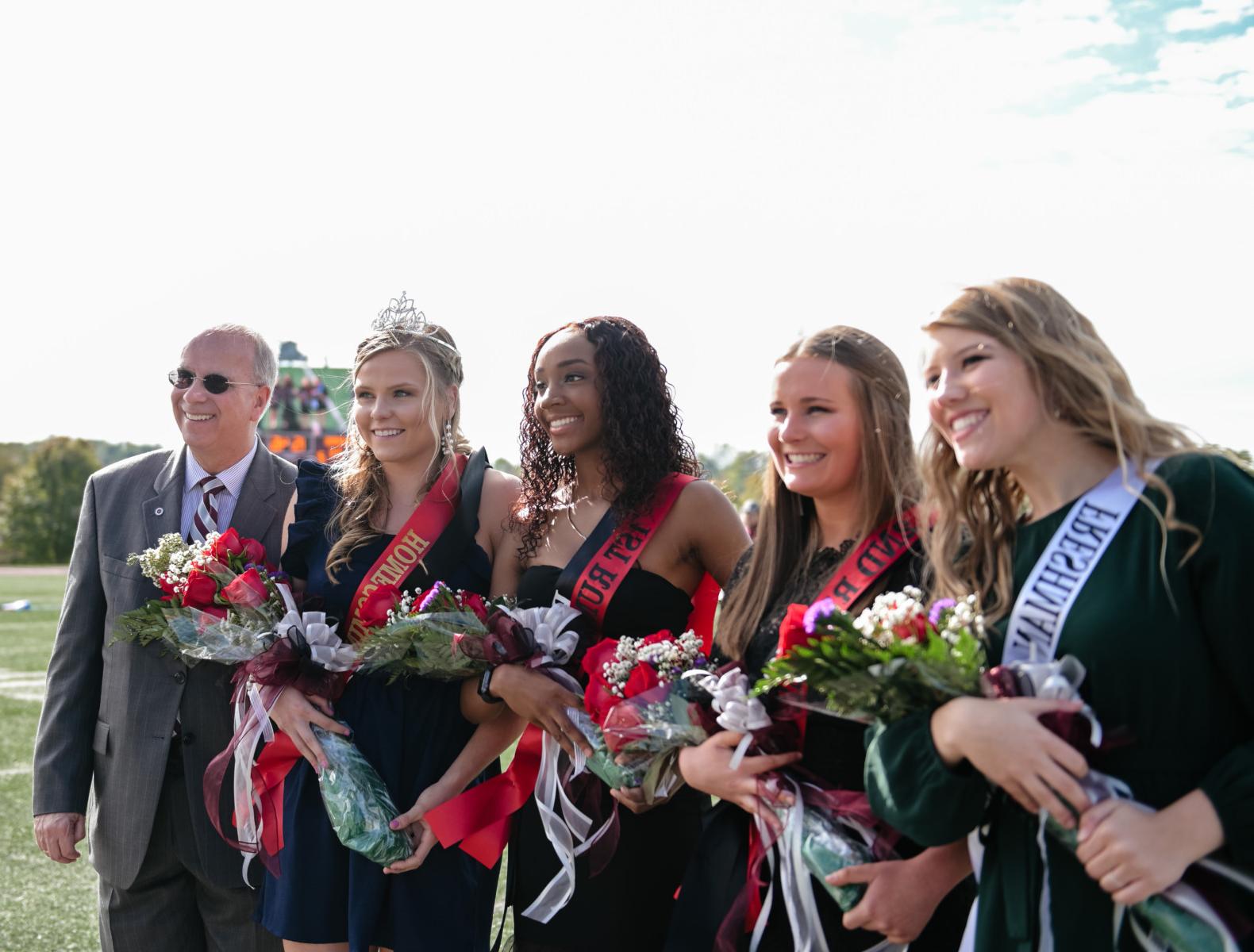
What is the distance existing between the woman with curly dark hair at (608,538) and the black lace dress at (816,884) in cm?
35

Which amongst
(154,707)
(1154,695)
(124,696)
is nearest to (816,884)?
(1154,695)

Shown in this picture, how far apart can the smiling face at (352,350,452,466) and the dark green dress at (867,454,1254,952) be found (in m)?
1.93

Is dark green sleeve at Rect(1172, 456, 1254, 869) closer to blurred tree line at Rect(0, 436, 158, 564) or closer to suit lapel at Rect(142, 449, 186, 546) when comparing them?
suit lapel at Rect(142, 449, 186, 546)

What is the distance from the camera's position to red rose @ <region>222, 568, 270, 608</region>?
3133mm

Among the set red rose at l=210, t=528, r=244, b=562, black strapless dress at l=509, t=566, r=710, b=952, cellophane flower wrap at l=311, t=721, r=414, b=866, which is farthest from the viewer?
red rose at l=210, t=528, r=244, b=562

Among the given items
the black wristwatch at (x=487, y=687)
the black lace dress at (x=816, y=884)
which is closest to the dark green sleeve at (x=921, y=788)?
the black lace dress at (x=816, y=884)

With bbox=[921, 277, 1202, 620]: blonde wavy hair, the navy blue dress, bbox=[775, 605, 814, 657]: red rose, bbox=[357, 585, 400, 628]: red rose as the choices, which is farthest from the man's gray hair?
bbox=[921, 277, 1202, 620]: blonde wavy hair

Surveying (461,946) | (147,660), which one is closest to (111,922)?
(147,660)

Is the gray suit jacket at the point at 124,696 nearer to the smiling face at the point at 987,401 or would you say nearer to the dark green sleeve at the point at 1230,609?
the smiling face at the point at 987,401

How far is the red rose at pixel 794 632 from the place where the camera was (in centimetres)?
208

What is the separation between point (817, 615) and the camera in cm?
208

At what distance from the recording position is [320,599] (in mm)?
3293

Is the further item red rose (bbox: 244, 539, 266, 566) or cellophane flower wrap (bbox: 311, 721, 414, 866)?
red rose (bbox: 244, 539, 266, 566)

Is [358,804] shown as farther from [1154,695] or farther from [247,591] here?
[1154,695]
